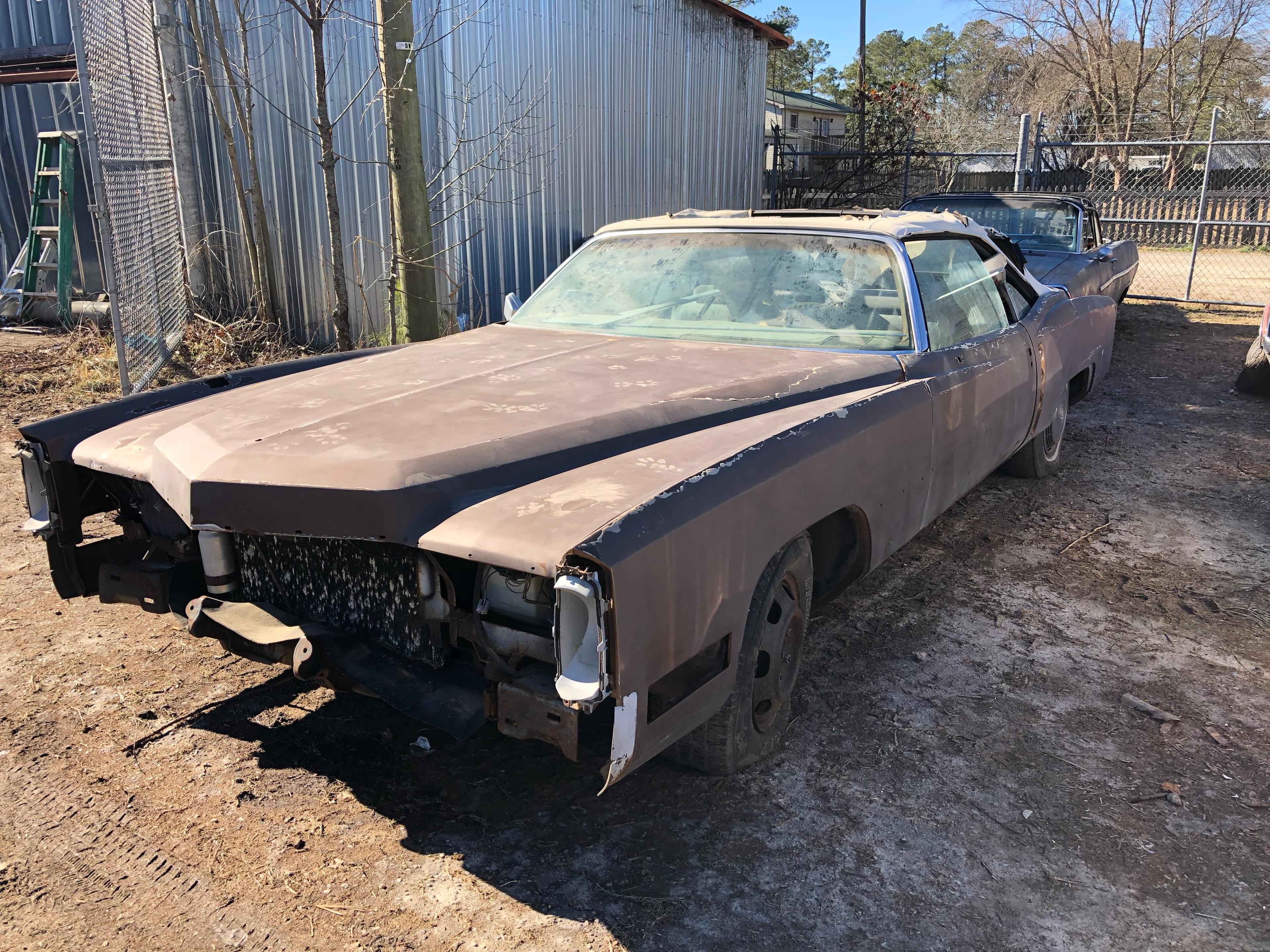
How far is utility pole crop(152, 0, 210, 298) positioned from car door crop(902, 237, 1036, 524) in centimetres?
739

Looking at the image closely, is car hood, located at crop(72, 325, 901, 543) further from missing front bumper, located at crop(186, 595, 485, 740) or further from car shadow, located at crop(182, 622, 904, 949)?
→ car shadow, located at crop(182, 622, 904, 949)

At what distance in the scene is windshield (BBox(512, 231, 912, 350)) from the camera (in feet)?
12.6

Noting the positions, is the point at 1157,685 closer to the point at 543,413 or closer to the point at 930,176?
the point at 543,413

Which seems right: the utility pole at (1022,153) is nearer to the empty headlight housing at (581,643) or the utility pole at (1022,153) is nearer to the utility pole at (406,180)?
the utility pole at (406,180)

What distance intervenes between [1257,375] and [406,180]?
22.5ft

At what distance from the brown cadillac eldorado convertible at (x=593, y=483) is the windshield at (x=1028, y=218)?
542 centimetres

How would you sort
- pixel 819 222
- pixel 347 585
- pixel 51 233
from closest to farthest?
pixel 347 585, pixel 819 222, pixel 51 233

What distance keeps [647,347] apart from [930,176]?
63.7 feet

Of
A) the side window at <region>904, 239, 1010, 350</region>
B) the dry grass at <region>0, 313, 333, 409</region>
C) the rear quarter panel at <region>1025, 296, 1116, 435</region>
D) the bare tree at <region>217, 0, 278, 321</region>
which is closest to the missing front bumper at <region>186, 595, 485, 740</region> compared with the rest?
the side window at <region>904, 239, 1010, 350</region>

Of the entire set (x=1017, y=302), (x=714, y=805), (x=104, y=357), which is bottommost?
(x=714, y=805)

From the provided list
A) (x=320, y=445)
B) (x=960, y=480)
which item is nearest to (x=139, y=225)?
(x=320, y=445)

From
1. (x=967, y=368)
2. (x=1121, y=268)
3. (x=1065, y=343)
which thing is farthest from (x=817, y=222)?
(x=1121, y=268)

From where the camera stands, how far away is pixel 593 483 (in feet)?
8.25

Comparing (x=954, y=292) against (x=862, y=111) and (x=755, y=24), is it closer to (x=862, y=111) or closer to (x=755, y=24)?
(x=755, y=24)
